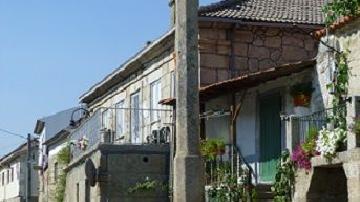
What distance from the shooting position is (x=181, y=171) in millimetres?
13039

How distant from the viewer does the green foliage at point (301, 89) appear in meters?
17.8

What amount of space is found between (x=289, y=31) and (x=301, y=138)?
28.1 ft

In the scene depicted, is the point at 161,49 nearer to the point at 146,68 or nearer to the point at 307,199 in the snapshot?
the point at 146,68

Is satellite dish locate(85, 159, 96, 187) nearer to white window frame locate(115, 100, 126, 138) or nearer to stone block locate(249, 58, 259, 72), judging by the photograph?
stone block locate(249, 58, 259, 72)

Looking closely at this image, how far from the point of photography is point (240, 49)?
75.3 feet

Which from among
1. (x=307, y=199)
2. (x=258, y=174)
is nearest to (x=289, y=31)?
(x=258, y=174)

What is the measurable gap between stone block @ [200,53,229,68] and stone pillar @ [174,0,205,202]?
8454mm

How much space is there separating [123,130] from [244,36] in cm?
788

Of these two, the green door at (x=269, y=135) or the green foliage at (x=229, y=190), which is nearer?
the green foliage at (x=229, y=190)

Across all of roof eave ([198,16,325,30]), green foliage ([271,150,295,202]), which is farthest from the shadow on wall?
roof eave ([198,16,325,30])

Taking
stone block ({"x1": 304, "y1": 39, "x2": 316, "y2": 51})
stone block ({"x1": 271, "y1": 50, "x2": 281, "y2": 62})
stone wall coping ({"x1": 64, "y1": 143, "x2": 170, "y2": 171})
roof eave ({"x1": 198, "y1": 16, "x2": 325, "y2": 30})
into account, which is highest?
roof eave ({"x1": 198, "y1": 16, "x2": 325, "y2": 30})

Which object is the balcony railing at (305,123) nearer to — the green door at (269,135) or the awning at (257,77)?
the awning at (257,77)

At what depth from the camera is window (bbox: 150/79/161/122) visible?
25547mm

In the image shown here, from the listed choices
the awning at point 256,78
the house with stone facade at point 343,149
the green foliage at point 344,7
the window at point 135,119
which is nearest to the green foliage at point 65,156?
the window at point 135,119
